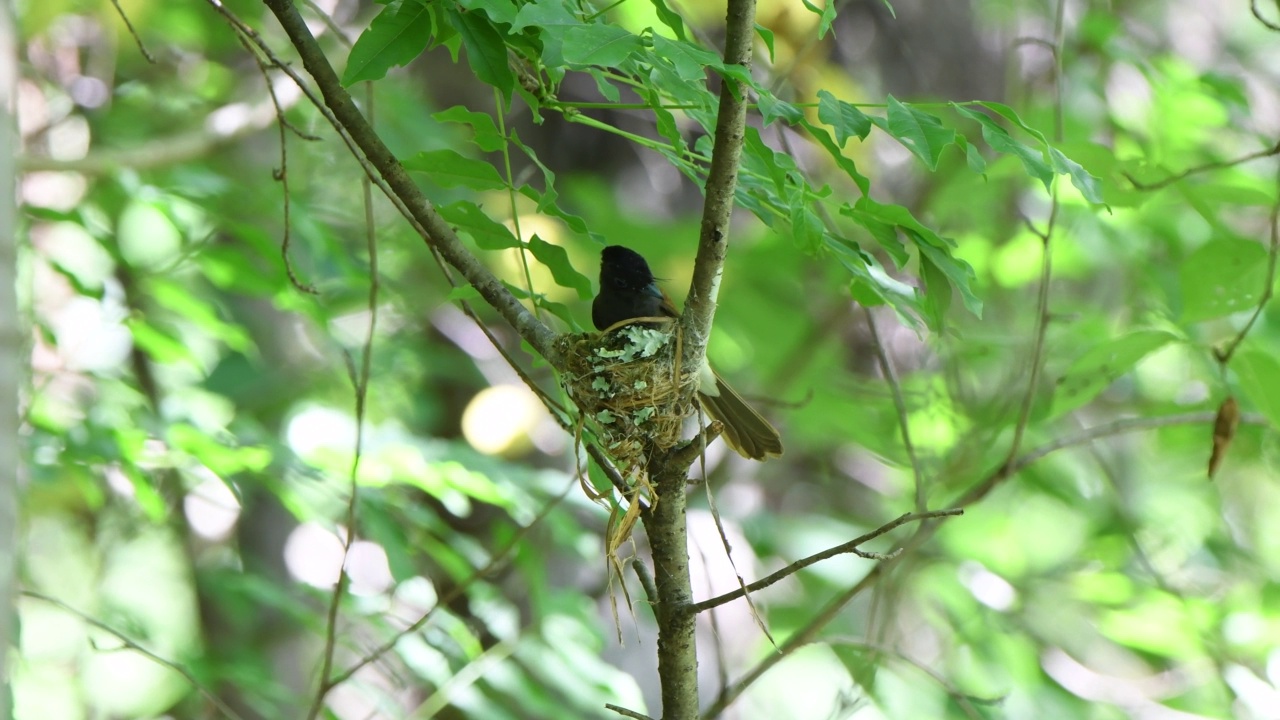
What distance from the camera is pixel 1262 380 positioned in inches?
104

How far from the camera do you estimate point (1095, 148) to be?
262cm

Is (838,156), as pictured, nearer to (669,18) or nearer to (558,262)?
(669,18)

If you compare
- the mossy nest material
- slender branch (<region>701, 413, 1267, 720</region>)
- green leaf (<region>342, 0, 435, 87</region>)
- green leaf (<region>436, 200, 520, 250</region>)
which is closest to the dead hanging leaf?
slender branch (<region>701, 413, 1267, 720</region>)

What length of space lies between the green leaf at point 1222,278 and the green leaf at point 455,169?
5.72 ft

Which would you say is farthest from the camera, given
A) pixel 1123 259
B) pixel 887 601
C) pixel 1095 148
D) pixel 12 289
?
pixel 1123 259

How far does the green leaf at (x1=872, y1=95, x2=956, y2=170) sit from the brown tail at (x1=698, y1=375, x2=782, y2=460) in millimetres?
1580

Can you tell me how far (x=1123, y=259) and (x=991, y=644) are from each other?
5.95ft

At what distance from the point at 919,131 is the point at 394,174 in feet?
2.71

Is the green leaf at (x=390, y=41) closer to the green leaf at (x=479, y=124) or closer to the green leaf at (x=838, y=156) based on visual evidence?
the green leaf at (x=479, y=124)

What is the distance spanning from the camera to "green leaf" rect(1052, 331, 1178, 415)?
2.66 meters

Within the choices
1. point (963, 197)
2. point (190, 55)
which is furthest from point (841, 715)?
point (190, 55)

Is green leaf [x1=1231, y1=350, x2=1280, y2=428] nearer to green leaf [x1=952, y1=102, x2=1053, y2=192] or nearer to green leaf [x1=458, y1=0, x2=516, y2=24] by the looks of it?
green leaf [x1=952, y1=102, x2=1053, y2=192]

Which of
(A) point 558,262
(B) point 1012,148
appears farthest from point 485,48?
(B) point 1012,148

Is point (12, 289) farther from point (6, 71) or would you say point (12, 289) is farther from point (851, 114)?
point (851, 114)
